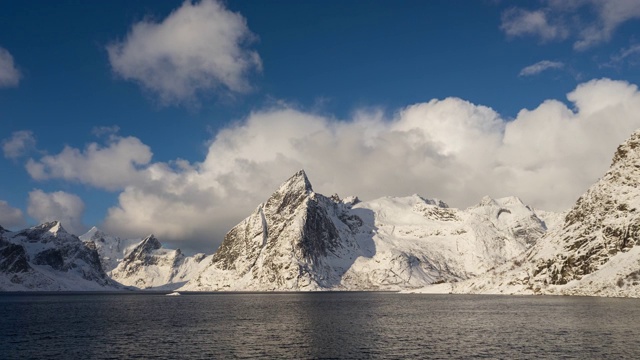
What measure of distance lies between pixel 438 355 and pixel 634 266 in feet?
476

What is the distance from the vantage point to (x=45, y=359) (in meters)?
68.3

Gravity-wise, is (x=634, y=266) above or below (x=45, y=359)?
above

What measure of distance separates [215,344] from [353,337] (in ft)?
79.5

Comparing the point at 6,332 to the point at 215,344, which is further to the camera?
the point at 6,332

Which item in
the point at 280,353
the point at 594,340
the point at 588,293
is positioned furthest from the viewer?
the point at 588,293

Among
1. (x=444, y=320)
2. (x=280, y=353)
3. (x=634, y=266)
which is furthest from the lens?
(x=634, y=266)

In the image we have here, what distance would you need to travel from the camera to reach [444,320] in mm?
119562

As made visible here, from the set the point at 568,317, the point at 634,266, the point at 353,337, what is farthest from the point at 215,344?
the point at 634,266

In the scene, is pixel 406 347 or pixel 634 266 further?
pixel 634 266

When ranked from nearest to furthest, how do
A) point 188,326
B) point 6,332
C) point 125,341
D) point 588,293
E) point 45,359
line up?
point 45,359
point 125,341
point 6,332
point 188,326
point 588,293

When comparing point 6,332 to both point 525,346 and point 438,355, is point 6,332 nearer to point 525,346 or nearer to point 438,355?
point 438,355

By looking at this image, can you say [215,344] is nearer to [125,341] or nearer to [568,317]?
[125,341]

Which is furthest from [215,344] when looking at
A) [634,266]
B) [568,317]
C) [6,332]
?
[634,266]

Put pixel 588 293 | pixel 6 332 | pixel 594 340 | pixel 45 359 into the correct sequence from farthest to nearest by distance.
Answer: pixel 588 293, pixel 6 332, pixel 594 340, pixel 45 359
